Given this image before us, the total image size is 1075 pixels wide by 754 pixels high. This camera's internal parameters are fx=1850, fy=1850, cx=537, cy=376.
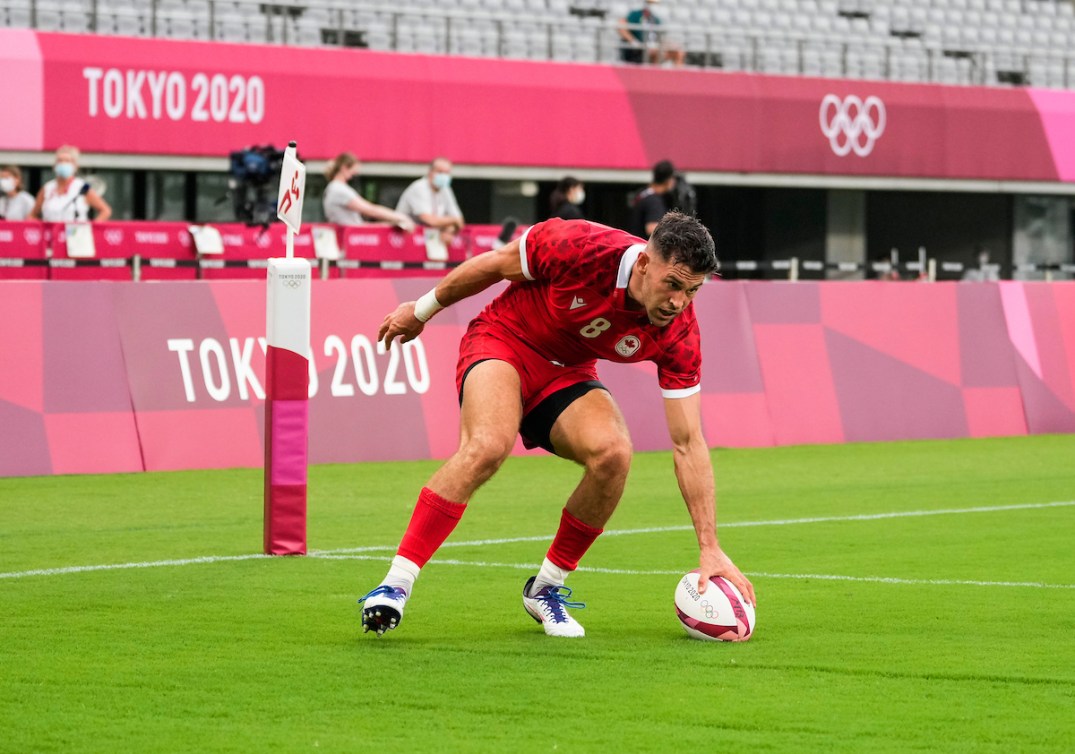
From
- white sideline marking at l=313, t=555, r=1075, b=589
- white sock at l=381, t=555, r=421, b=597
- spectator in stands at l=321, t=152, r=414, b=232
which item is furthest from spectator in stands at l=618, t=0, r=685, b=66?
white sock at l=381, t=555, r=421, b=597

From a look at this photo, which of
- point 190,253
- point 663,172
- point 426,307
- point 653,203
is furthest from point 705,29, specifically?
point 426,307

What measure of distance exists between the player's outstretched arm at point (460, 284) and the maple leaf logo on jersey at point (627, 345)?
46 centimetres

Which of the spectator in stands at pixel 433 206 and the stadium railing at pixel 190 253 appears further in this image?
the spectator in stands at pixel 433 206

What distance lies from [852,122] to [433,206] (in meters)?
12.5

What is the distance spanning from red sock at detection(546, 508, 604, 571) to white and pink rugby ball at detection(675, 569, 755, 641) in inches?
20.8

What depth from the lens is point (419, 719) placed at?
5.46 metres

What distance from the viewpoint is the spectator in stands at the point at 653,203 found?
17.6m

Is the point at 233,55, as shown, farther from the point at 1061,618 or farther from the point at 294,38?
the point at 1061,618

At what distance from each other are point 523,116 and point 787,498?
15.6 m

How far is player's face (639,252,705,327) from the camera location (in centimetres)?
659

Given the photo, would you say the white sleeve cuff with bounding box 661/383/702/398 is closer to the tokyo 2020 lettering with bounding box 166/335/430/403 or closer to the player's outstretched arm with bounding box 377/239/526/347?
the player's outstretched arm with bounding box 377/239/526/347

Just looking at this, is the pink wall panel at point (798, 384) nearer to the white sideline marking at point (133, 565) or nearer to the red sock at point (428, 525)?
the white sideline marking at point (133, 565)

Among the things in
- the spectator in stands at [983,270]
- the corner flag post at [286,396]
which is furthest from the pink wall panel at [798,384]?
the spectator in stands at [983,270]

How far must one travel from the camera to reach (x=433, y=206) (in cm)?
2083
